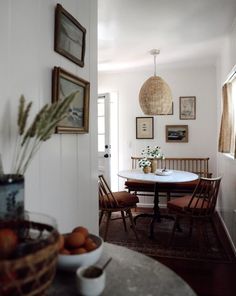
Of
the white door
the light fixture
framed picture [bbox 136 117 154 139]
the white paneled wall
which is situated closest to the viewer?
the white paneled wall

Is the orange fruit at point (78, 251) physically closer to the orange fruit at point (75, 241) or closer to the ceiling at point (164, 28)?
the orange fruit at point (75, 241)

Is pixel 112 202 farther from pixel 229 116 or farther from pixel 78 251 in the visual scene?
pixel 78 251

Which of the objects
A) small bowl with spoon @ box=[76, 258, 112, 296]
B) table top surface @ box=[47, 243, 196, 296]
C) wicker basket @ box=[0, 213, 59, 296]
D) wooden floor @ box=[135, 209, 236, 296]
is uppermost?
wicker basket @ box=[0, 213, 59, 296]

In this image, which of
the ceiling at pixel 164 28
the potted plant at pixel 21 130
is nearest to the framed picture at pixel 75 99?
the potted plant at pixel 21 130

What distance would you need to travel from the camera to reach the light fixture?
3389mm

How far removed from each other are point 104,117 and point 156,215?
1887 mm

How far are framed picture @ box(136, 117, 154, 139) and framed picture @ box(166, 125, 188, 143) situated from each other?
303 millimetres

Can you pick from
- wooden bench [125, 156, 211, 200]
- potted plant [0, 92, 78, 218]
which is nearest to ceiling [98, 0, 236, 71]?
wooden bench [125, 156, 211, 200]

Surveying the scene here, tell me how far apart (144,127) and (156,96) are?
145 centimetres

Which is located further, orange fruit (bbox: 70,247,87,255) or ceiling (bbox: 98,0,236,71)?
ceiling (bbox: 98,0,236,71)

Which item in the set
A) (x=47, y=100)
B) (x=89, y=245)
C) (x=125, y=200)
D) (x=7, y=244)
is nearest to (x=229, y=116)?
(x=125, y=200)

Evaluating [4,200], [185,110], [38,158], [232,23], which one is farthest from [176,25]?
[4,200]

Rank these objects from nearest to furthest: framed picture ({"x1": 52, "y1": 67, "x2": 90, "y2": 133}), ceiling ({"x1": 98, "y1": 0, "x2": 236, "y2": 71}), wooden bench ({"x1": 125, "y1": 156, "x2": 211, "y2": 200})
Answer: framed picture ({"x1": 52, "y1": 67, "x2": 90, "y2": 133}), ceiling ({"x1": 98, "y1": 0, "x2": 236, "y2": 71}), wooden bench ({"x1": 125, "y1": 156, "x2": 211, "y2": 200})

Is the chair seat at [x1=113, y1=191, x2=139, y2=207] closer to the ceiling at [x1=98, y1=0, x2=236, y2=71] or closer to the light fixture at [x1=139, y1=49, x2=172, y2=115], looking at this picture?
the light fixture at [x1=139, y1=49, x2=172, y2=115]
